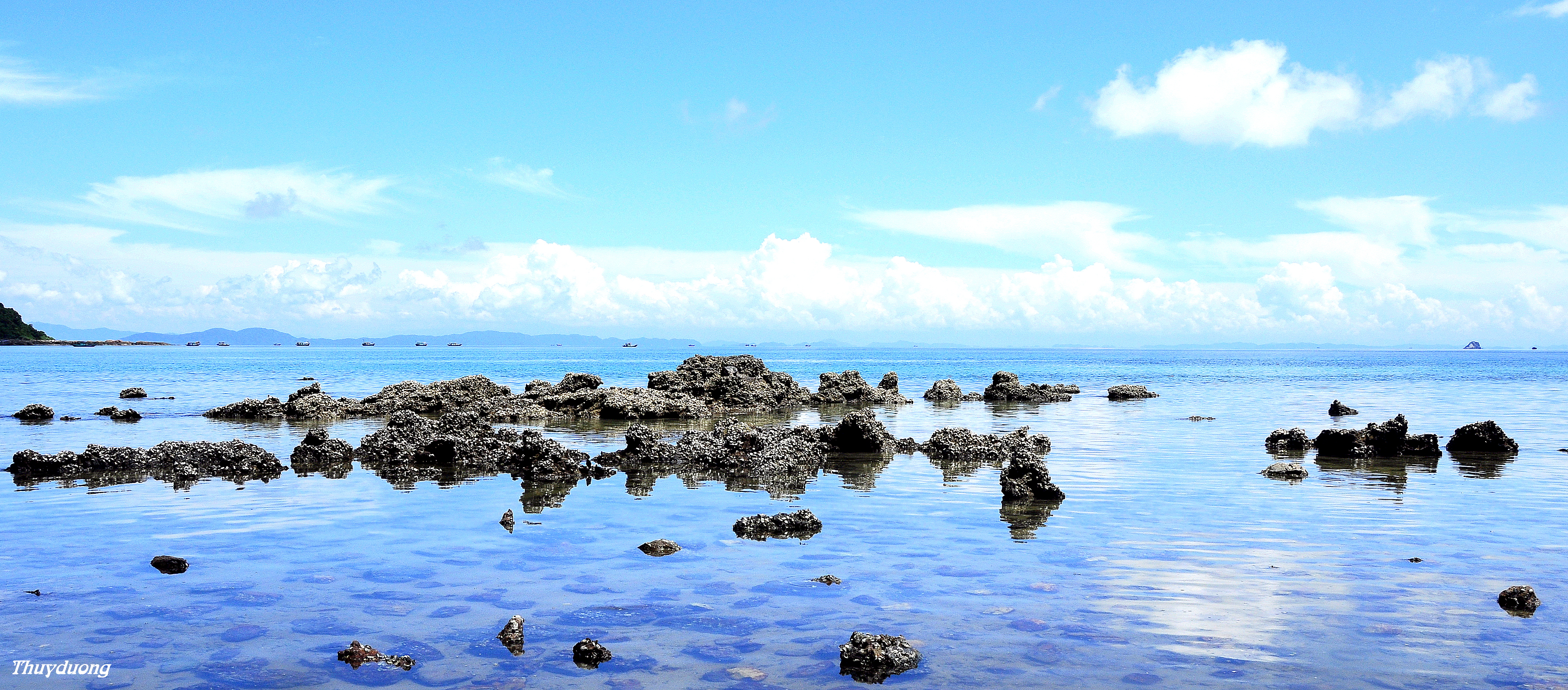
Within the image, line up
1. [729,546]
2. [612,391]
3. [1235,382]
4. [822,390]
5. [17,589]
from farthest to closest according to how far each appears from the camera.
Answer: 1. [1235,382]
2. [822,390]
3. [612,391]
4. [729,546]
5. [17,589]

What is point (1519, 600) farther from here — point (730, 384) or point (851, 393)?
point (851, 393)

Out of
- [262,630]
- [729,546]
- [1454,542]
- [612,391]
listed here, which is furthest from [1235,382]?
[262,630]

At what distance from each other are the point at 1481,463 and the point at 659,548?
2081 centimetres

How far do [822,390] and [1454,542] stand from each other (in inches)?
1502

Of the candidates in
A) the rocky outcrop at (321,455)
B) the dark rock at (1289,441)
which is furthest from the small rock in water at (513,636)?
the dark rock at (1289,441)

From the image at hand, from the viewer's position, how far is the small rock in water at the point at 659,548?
1212 cm

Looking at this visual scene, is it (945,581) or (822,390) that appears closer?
(945,581)

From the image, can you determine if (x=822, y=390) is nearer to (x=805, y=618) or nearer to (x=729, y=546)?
(x=729, y=546)

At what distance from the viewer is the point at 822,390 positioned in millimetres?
50344

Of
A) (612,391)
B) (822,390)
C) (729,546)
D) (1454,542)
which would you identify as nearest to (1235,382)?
(822,390)

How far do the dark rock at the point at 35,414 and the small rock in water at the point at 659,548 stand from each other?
31.6 m

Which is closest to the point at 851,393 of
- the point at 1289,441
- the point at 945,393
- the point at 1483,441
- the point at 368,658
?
the point at 945,393

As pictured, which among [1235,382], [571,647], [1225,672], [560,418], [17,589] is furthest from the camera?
[1235,382]

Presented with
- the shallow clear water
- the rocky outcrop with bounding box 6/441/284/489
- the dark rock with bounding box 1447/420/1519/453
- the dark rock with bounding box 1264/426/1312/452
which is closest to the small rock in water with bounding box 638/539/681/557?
the shallow clear water
